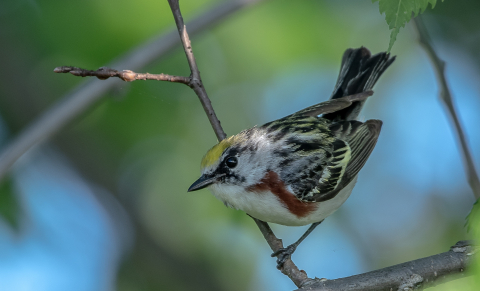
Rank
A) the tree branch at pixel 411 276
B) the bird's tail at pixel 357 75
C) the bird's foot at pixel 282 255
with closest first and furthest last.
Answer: the tree branch at pixel 411 276 < the bird's foot at pixel 282 255 < the bird's tail at pixel 357 75

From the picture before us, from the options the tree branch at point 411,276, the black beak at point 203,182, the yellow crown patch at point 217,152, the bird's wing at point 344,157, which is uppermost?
the yellow crown patch at point 217,152

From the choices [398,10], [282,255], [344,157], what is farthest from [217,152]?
[398,10]

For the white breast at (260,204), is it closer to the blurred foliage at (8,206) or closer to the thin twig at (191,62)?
the thin twig at (191,62)

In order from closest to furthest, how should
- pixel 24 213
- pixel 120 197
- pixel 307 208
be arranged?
1. pixel 307 208
2. pixel 24 213
3. pixel 120 197

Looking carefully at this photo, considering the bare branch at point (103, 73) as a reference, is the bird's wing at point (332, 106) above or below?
below

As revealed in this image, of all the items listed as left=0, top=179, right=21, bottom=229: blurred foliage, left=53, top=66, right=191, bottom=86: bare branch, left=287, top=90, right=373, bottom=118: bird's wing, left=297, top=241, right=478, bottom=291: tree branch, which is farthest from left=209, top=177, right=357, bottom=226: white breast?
left=0, top=179, right=21, bottom=229: blurred foliage

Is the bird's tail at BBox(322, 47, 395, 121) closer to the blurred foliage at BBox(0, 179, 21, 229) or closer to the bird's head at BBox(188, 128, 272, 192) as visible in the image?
the bird's head at BBox(188, 128, 272, 192)

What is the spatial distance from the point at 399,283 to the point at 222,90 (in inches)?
192

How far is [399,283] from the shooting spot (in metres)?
2.46

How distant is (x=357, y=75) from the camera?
4938mm

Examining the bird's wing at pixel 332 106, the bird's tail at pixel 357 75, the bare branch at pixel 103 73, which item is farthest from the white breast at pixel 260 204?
the bird's tail at pixel 357 75

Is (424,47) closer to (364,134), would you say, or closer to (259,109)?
(364,134)

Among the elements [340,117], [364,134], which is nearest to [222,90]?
[340,117]

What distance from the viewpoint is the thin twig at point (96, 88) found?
12.9 feet
